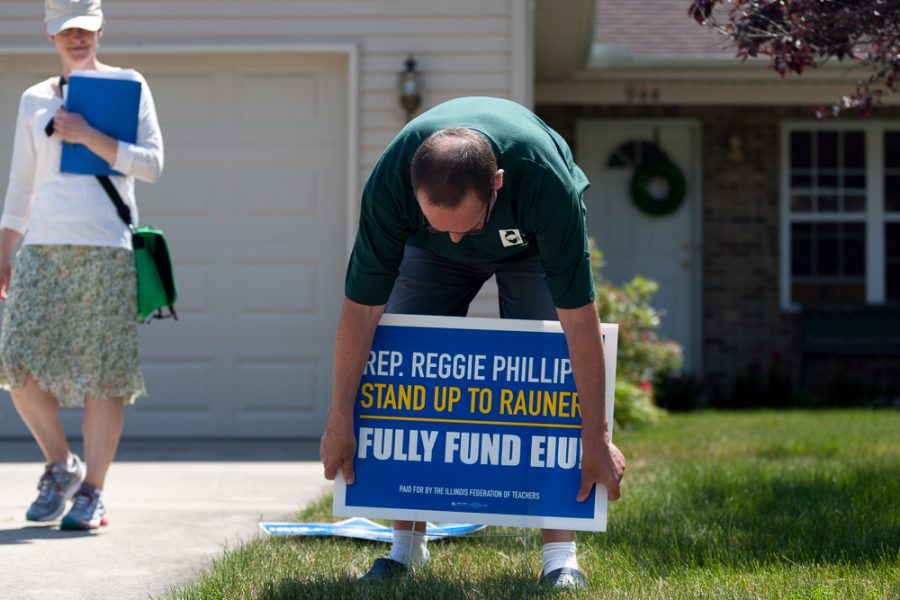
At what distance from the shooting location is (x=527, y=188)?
9.83 feet

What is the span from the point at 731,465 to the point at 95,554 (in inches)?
122

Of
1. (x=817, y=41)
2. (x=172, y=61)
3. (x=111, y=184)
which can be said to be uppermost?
A: (x=172, y=61)

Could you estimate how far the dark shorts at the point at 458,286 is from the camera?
139 inches

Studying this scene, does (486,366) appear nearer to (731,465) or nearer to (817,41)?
(817,41)

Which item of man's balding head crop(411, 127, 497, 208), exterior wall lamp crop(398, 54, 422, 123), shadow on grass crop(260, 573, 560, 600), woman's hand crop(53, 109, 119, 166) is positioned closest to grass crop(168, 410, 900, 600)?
shadow on grass crop(260, 573, 560, 600)

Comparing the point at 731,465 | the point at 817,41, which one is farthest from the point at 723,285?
the point at 817,41

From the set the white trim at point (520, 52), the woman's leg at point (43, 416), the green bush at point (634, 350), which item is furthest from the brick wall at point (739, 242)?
the woman's leg at point (43, 416)

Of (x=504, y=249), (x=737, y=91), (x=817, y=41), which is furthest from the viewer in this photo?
(x=737, y=91)

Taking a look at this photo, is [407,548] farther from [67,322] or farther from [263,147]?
[263,147]

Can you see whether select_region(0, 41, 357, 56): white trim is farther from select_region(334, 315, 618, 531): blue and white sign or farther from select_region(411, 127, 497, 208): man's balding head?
select_region(411, 127, 497, 208): man's balding head

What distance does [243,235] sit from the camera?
7.67m

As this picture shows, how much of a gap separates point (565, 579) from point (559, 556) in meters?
0.10

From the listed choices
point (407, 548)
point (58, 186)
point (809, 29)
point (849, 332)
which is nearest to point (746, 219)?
point (849, 332)

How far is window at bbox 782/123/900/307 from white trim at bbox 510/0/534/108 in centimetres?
469
